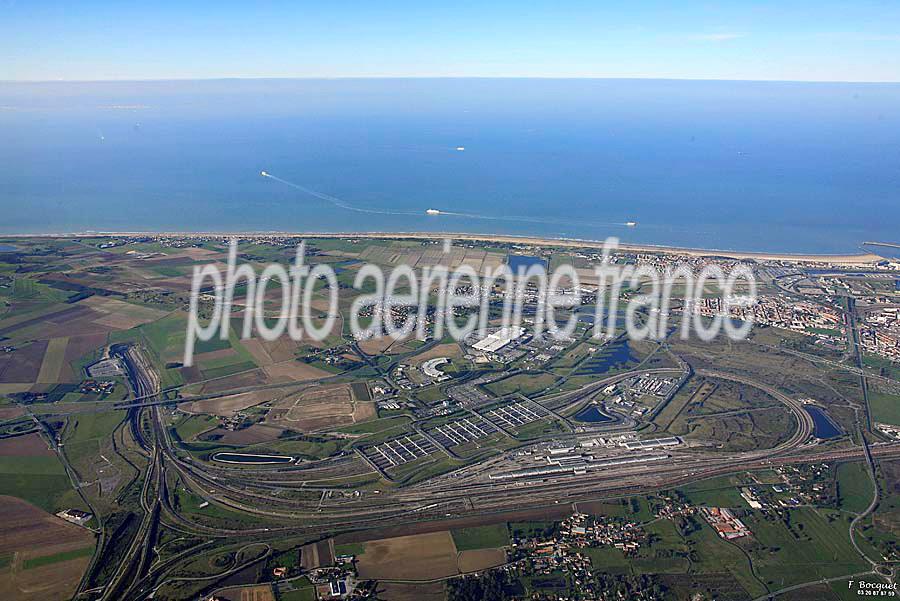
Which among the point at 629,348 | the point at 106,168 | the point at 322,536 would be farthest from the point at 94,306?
the point at 106,168

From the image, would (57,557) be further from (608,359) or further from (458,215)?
(458,215)

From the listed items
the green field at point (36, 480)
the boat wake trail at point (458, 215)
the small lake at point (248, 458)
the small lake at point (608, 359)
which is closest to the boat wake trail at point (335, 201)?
the boat wake trail at point (458, 215)

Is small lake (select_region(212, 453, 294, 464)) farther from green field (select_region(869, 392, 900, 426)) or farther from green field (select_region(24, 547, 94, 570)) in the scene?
green field (select_region(869, 392, 900, 426))

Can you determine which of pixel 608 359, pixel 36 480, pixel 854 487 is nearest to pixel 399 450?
pixel 36 480

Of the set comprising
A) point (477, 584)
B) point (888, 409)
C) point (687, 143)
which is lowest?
point (477, 584)

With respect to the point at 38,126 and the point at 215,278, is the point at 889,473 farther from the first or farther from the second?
the point at 38,126

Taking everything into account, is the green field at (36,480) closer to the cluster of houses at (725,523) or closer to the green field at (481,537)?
the green field at (481,537)
